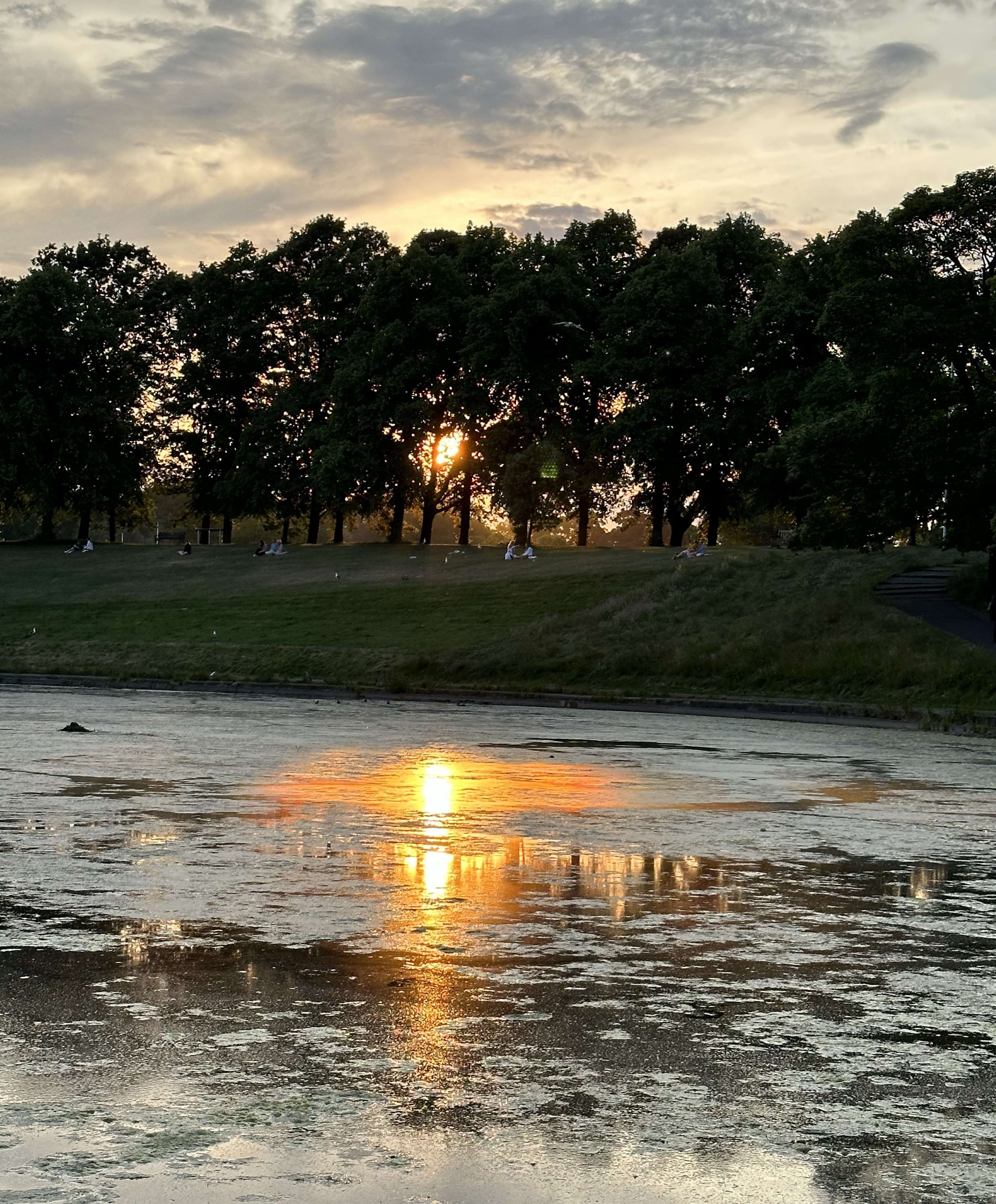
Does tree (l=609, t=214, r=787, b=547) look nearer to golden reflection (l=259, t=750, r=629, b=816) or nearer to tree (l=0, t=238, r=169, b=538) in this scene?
tree (l=0, t=238, r=169, b=538)

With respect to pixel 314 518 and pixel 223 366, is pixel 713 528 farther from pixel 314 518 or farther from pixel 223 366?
pixel 223 366

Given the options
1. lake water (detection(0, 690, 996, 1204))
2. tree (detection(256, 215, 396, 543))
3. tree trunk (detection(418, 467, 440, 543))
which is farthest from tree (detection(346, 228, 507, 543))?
lake water (detection(0, 690, 996, 1204))

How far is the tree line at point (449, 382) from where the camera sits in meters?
64.3

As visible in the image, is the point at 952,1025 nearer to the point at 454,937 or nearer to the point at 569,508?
the point at 454,937

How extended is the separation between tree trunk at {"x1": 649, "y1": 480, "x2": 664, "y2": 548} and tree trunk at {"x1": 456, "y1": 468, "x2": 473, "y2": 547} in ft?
28.7

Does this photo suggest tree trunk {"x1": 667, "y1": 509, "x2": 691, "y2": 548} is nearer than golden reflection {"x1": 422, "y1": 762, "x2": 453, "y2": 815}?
No

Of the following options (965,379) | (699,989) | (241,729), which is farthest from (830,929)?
(965,379)

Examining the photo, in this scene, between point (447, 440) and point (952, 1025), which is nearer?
point (952, 1025)

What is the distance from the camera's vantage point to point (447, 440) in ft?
253

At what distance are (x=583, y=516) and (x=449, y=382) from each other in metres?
9.05

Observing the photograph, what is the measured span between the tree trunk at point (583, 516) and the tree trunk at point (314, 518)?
13722 mm

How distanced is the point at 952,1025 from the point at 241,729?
18.7 meters

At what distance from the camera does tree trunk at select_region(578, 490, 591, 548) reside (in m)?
73.5

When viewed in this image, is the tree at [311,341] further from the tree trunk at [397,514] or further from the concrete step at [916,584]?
the concrete step at [916,584]
